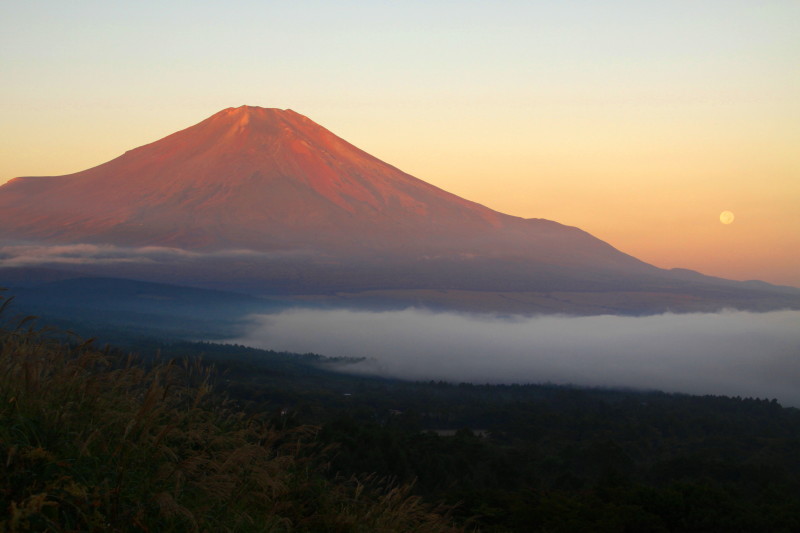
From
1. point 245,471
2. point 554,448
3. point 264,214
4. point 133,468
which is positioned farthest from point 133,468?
point 264,214

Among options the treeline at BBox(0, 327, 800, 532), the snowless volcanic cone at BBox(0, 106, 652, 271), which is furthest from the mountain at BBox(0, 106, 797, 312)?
the treeline at BBox(0, 327, 800, 532)

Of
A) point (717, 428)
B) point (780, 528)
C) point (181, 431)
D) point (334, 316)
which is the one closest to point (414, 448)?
point (780, 528)

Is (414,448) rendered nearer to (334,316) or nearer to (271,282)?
(271,282)

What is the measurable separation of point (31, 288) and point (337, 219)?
80.6 meters

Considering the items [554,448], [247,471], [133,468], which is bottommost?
[554,448]

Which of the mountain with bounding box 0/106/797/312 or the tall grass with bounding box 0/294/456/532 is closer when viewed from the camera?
the tall grass with bounding box 0/294/456/532

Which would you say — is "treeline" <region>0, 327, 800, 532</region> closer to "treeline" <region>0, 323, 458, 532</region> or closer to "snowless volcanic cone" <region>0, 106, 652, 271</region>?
"treeline" <region>0, 323, 458, 532</region>

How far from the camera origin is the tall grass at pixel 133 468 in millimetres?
4652

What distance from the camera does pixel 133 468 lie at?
530 centimetres

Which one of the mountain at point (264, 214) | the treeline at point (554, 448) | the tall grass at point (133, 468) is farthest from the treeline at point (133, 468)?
the mountain at point (264, 214)

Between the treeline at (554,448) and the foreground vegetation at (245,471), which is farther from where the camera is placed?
the treeline at (554,448)

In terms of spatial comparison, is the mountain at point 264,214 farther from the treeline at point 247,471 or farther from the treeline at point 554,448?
the treeline at point 247,471

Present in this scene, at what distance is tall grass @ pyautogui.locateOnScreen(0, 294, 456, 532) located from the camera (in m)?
4.65

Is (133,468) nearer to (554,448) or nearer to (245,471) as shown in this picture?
(245,471)
